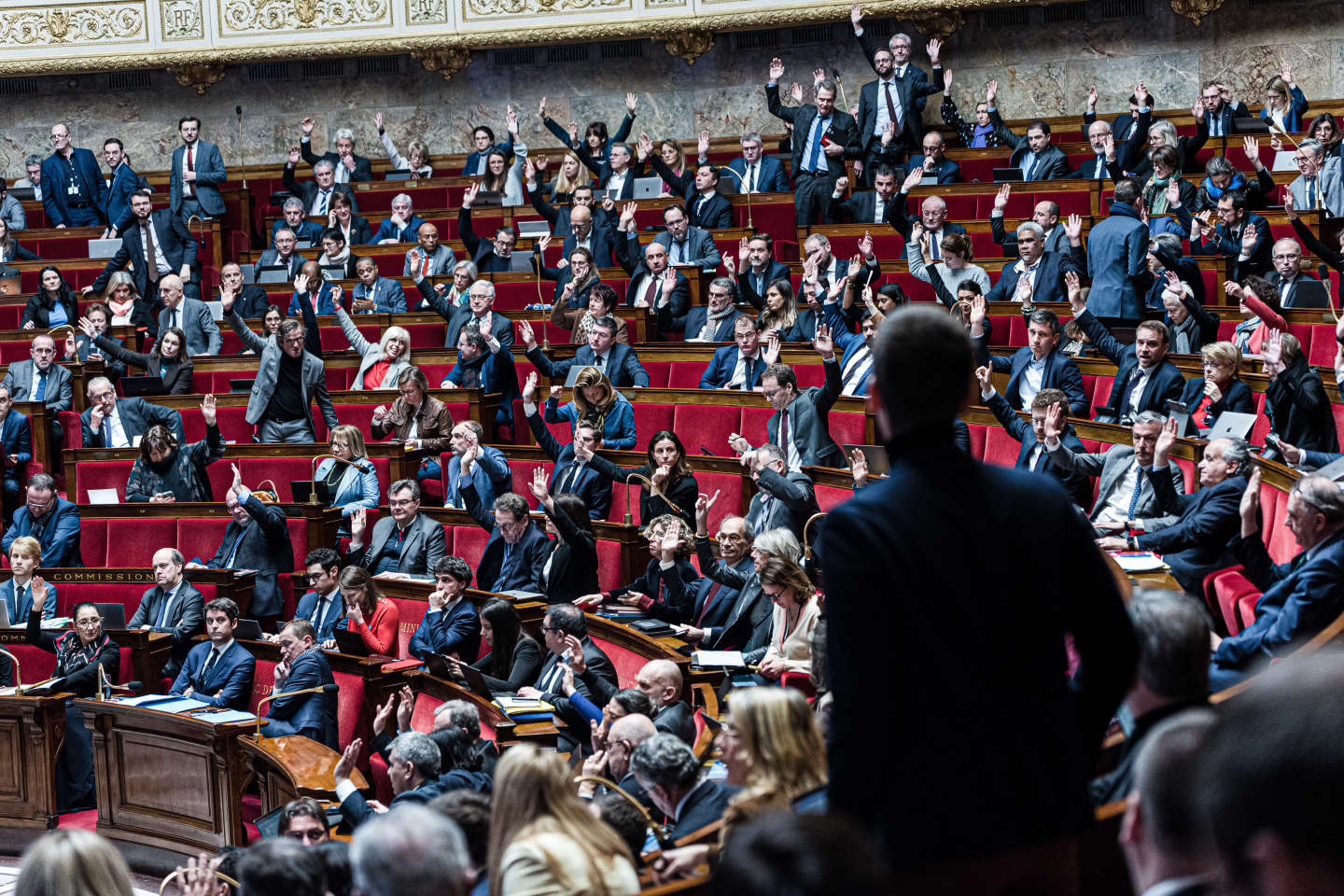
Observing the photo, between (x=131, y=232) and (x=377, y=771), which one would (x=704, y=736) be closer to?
(x=377, y=771)

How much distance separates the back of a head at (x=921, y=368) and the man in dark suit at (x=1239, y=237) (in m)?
4.87

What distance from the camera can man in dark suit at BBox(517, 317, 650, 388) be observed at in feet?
19.5

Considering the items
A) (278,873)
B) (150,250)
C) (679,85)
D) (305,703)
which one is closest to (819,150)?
(679,85)

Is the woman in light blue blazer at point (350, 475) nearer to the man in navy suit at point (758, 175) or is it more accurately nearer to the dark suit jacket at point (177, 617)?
the dark suit jacket at point (177, 617)

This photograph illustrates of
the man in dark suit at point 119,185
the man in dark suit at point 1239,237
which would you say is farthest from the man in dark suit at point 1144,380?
the man in dark suit at point 119,185

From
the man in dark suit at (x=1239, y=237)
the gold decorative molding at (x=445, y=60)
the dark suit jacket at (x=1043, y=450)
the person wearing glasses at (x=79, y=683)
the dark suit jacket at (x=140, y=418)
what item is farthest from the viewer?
the gold decorative molding at (x=445, y=60)

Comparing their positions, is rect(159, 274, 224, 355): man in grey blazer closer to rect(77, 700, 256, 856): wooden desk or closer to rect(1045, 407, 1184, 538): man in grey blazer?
rect(77, 700, 256, 856): wooden desk

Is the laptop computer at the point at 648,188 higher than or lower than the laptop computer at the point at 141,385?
higher

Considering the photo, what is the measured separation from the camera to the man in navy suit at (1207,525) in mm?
3482

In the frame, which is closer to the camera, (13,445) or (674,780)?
(674,780)

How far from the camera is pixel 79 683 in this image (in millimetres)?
4723

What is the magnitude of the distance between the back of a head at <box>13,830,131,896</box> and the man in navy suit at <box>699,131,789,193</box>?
247 inches

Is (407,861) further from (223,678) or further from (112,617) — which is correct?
(112,617)

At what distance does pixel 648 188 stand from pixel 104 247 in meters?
2.99
